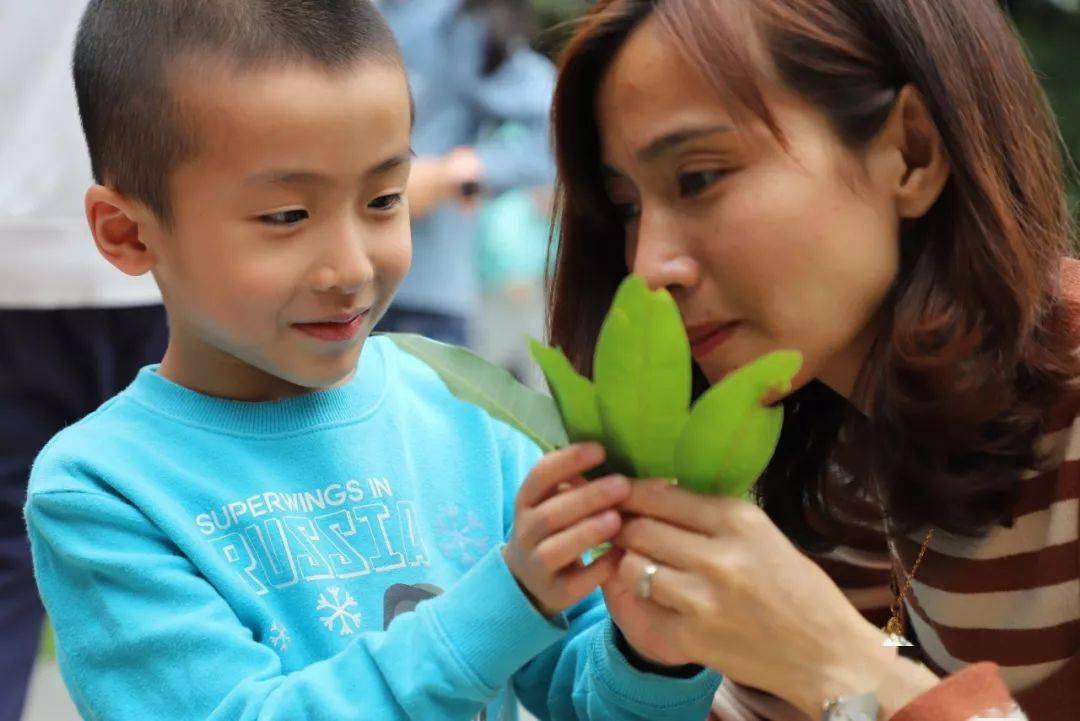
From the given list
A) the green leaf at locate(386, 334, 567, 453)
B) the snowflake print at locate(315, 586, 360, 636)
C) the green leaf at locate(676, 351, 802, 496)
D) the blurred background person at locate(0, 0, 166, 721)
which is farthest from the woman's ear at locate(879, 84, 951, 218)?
the blurred background person at locate(0, 0, 166, 721)

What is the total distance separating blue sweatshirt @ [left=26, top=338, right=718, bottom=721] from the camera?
5.15 ft

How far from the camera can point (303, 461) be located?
69.9 inches

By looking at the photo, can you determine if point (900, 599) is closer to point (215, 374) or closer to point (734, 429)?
point (734, 429)

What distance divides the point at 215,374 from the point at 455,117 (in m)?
2.28

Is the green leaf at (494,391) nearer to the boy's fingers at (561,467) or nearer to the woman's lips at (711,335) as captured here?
the boy's fingers at (561,467)

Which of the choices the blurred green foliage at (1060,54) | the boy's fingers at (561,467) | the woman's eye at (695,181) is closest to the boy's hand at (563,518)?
the boy's fingers at (561,467)

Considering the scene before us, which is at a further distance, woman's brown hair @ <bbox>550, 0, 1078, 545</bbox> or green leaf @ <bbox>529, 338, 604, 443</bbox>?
woman's brown hair @ <bbox>550, 0, 1078, 545</bbox>

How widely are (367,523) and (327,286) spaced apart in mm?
290

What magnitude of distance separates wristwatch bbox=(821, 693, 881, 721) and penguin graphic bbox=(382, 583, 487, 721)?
1.43 ft

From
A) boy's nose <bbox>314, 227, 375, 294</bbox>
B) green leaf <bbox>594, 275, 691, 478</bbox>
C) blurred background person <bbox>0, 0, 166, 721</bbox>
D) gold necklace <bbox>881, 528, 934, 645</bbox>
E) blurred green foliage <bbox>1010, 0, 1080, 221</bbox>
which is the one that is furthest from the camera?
blurred green foliage <bbox>1010, 0, 1080, 221</bbox>

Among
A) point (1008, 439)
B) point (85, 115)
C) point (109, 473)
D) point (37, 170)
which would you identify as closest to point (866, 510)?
point (1008, 439)

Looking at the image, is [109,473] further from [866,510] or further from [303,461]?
[866,510]

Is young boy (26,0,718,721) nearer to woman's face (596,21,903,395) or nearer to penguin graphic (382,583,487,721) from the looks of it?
penguin graphic (382,583,487,721)

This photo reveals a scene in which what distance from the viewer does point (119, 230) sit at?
179 cm
